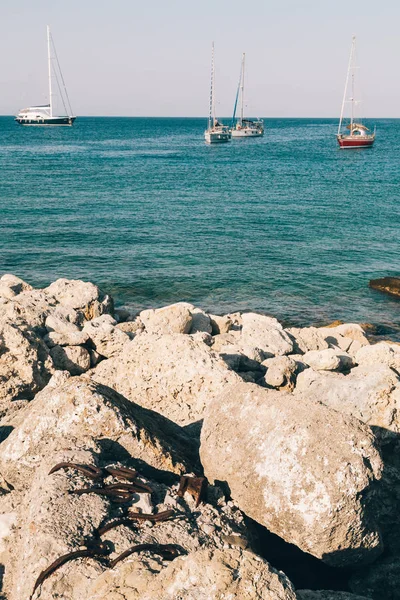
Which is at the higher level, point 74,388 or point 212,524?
point 74,388

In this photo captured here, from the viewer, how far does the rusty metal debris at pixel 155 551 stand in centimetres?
443

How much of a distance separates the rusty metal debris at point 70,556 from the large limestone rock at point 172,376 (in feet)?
11.8

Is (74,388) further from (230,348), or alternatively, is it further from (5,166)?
(5,166)

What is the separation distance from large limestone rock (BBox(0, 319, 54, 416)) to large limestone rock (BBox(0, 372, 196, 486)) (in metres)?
3.66

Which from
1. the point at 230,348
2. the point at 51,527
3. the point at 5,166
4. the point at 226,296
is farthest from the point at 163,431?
the point at 5,166

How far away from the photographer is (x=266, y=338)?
1334 centimetres

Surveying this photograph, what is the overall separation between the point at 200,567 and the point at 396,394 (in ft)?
17.4

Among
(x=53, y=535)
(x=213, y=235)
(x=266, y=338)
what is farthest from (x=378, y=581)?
(x=213, y=235)

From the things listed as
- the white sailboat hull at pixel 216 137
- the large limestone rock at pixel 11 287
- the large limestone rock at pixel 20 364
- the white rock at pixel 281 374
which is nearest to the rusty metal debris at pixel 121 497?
the white rock at pixel 281 374

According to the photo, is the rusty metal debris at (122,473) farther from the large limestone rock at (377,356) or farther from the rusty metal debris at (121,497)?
the large limestone rock at (377,356)

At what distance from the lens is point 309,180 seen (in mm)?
60281

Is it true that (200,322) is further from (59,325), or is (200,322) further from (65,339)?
(65,339)

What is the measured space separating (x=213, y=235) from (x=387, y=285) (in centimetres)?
1246

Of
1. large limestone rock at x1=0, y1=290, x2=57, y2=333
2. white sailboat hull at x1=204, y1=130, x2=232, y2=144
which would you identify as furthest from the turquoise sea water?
white sailboat hull at x1=204, y1=130, x2=232, y2=144
